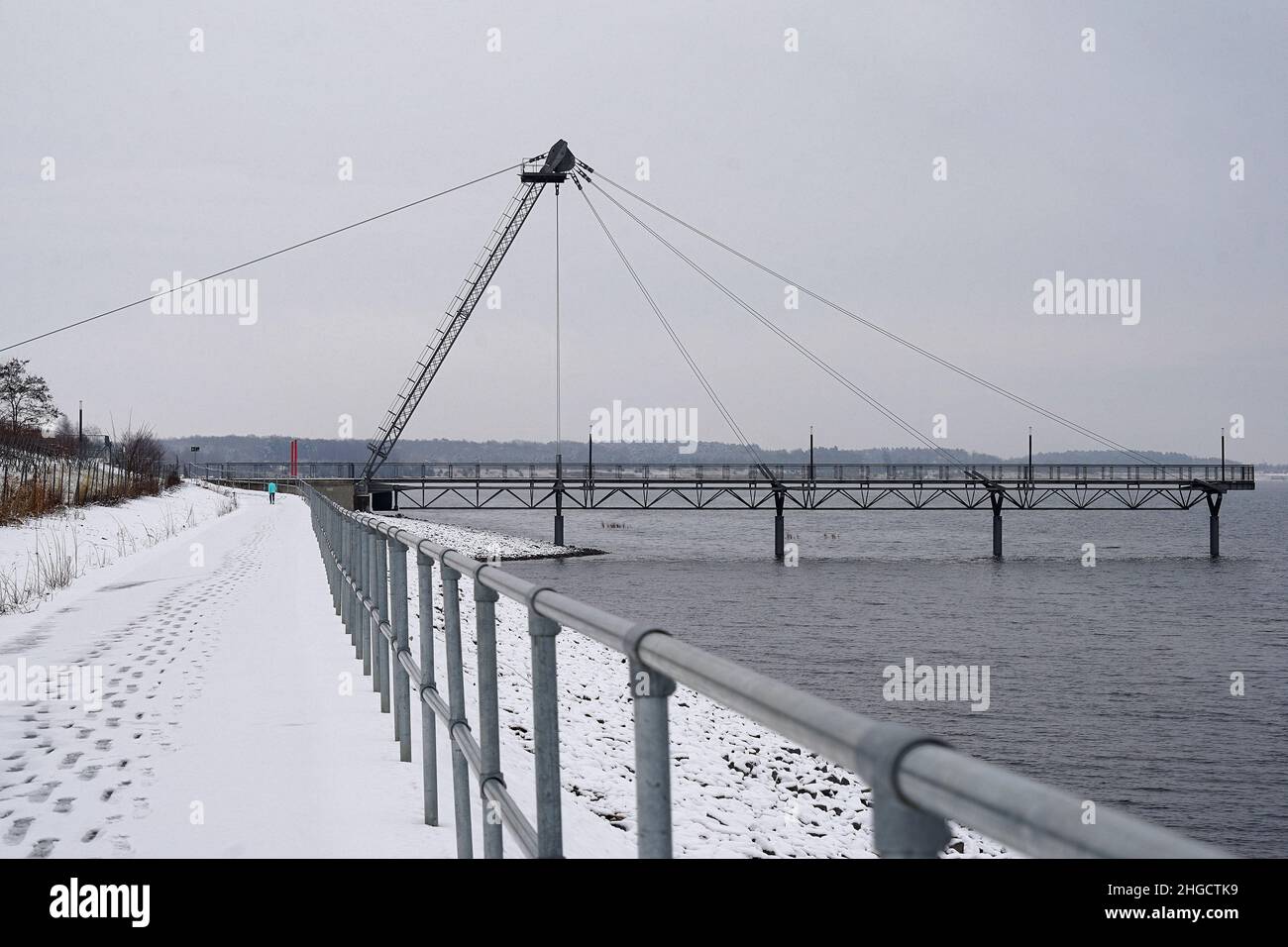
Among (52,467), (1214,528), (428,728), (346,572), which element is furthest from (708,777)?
(1214,528)

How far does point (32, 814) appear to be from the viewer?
5570mm

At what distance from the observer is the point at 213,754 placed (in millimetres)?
6777

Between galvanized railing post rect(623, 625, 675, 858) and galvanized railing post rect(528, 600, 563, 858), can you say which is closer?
galvanized railing post rect(623, 625, 675, 858)

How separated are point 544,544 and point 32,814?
6614 centimetres

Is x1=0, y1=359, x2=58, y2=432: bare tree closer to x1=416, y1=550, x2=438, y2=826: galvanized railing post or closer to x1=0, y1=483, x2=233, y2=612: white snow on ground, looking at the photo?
x1=0, y1=483, x2=233, y2=612: white snow on ground

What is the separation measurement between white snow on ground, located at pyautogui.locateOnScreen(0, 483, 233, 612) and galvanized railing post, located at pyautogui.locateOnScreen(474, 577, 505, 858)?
12.2m

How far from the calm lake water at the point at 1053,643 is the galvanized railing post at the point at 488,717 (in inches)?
582

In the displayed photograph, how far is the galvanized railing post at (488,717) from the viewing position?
148 inches

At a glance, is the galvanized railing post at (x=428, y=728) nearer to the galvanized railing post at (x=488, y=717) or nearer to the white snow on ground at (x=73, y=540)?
the galvanized railing post at (x=488, y=717)

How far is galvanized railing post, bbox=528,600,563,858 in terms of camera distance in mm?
2936

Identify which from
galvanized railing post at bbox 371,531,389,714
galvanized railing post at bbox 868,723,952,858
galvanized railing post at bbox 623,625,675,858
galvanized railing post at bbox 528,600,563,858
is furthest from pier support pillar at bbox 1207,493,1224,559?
galvanized railing post at bbox 868,723,952,858

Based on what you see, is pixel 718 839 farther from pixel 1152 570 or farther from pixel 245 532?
pixel 1152 570

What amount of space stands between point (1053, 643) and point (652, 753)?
35.5m

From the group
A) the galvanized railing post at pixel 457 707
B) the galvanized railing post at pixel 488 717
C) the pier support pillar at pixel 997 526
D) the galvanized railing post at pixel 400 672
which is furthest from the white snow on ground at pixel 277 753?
the pier support pillar at pixel 997 526
